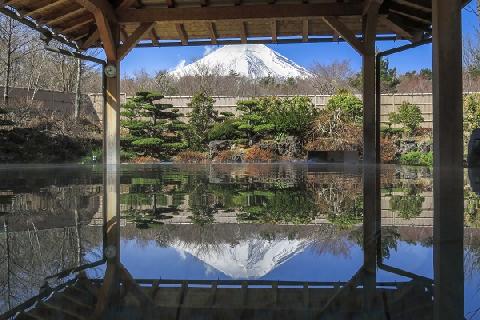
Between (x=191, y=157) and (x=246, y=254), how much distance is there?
1398 centimetres

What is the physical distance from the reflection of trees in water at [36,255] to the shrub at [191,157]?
13.2 meters

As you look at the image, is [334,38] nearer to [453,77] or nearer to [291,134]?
[291,134]

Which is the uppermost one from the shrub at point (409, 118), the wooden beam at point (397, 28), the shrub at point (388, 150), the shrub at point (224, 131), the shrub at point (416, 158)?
the wooden beam at point (397, 28)

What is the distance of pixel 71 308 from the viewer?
1104mm

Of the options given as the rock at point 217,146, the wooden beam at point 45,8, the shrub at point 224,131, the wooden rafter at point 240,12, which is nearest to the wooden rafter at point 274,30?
the wooden rafter at point 240,12

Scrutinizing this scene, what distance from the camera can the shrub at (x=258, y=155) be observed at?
1427 centimetres

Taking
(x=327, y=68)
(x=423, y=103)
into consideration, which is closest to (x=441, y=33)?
(x=423, y=103)

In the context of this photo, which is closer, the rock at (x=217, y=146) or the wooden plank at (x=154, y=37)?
the wooden plank at (x=154, y=37)

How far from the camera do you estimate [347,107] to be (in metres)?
15.1

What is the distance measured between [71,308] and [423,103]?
17.4 m

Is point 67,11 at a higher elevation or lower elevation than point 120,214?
higher

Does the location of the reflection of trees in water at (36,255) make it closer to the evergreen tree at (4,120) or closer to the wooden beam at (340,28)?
the wooden beam at (340,28)

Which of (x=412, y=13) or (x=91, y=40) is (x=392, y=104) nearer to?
(x=412, y=13)

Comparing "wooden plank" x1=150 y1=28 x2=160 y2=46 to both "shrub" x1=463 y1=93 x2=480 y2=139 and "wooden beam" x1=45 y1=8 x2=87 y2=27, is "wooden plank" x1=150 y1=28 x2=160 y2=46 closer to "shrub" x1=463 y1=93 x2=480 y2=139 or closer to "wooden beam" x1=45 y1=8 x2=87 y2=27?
"wooden beam" x1=45 y1=8 x2=87 y2=27
